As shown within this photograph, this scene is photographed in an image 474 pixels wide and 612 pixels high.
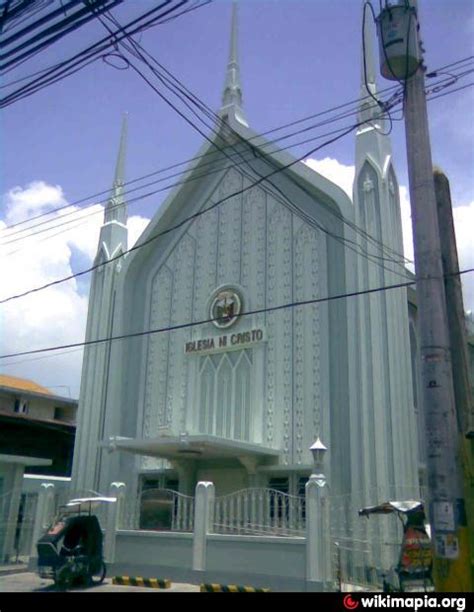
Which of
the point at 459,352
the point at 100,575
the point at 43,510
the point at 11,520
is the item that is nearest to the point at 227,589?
the point at 100,575

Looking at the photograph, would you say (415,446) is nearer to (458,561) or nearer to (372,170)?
(372,170)

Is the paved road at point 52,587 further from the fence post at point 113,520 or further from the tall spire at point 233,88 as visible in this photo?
the tall spire at point 233,88

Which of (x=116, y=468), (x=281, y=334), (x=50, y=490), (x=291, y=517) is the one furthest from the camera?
(x=116, y=468)

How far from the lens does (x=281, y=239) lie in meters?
20.0

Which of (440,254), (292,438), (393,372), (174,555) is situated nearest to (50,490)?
(174,555)

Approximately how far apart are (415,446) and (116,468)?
985 centimetres

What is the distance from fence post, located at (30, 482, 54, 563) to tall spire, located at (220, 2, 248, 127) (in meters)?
13.3

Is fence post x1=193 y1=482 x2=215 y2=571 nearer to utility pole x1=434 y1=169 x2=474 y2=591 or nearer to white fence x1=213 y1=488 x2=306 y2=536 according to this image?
white fence x1=213 y1=488 x2=306 y2=536

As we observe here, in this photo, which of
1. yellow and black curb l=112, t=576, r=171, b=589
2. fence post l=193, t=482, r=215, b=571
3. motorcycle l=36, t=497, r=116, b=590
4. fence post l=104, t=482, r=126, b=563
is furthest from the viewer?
fence post l=104, t=482, r=126, b=563

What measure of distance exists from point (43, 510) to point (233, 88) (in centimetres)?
1543

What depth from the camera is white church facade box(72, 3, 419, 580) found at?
16797mm

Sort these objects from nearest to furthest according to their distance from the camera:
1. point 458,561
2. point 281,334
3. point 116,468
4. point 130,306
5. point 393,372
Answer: point 458,561 → point 393,372 → point 281,334 → point 116,468 → point 130,306
